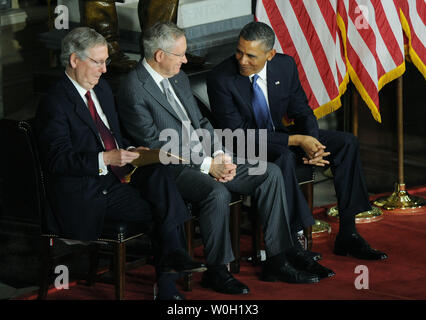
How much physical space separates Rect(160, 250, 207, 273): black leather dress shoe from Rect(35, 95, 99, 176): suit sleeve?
18.8 inches

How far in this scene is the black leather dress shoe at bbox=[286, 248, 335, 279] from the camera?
451cm

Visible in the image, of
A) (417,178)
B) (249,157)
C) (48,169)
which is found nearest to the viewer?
(48,169)

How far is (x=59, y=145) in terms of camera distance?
12.9ft

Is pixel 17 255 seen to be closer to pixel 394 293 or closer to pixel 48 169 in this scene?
pixel 48 169

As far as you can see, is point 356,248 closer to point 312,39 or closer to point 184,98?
point 184,98

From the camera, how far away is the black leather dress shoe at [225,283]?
4273mm

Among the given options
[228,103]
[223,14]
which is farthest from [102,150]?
[223,14]

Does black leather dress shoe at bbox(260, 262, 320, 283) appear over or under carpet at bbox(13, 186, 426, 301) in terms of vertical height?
over

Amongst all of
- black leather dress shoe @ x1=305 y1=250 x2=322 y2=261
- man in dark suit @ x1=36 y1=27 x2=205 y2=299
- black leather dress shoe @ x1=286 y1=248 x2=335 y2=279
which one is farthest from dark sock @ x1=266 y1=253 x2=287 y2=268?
man in dark suit @ x1=36 y1=27 x2=205 y2=299

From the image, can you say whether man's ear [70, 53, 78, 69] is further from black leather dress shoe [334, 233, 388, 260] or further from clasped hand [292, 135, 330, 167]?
black leather dress shoe [334, 233, 388, 260]

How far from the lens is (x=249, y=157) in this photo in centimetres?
471

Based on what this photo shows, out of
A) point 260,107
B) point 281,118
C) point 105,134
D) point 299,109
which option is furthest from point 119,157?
point 299,109

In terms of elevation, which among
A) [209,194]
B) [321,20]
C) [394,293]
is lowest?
[394,293]

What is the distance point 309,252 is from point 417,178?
1.93 metres
